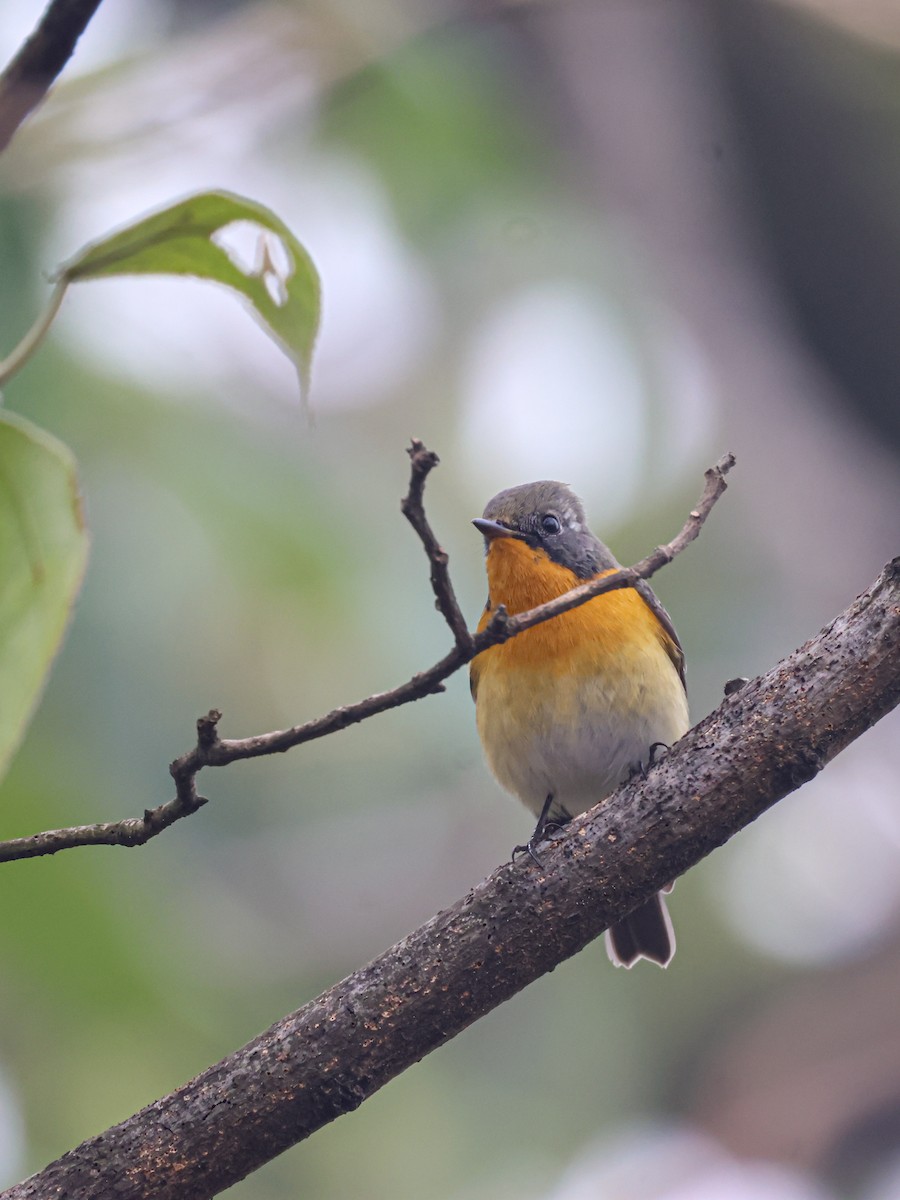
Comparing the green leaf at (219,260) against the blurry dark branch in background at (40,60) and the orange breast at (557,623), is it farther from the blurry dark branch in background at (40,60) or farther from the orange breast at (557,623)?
the orange breast at (557,623)

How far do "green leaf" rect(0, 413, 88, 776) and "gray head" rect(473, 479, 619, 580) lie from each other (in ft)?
10.2

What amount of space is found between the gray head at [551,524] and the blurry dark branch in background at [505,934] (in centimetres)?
200

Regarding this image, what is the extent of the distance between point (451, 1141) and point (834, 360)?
18.9ft

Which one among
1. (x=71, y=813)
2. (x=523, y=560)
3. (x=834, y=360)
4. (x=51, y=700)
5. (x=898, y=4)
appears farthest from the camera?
(x=834, y=360)

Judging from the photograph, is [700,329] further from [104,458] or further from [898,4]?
[104,458]

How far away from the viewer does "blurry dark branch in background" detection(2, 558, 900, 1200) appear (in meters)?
2.33

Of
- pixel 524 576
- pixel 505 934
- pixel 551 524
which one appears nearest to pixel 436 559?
pixel 505 934

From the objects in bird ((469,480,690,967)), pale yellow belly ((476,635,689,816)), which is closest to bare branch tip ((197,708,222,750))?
bird ((469,480,690,967))

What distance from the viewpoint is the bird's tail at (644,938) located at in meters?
4.82

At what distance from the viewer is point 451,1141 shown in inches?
283

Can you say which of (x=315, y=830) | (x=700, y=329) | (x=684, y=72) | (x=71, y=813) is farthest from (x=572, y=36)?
(x=71, y=813)

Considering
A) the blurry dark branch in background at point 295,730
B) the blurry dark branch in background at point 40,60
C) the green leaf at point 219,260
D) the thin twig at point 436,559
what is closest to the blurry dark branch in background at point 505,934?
the blurry dark branch in background at point 295,730

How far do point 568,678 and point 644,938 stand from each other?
1330 millimetres

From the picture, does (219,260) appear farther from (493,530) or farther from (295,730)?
(493,530)
